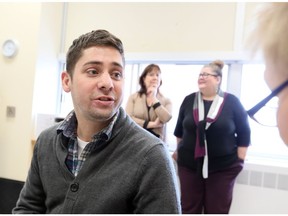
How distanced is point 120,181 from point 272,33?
2.13ft

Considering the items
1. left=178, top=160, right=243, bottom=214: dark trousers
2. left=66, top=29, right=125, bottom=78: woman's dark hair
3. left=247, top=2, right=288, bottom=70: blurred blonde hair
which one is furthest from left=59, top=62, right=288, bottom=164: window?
left=247, top=2, right=288, bottom=70: blurred blonde hair

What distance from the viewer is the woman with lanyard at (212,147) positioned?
2367mm

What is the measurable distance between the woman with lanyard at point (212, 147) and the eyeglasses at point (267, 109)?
5.54 ft

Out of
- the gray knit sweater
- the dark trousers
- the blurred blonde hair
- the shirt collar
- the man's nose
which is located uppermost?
the blurred blonde hair

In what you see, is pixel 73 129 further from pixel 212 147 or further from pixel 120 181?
pixel 212 147

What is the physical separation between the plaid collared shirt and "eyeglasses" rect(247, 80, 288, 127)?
525mm

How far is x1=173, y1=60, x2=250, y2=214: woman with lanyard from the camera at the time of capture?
2367 mm

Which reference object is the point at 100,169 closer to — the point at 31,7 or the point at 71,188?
the point at 71,188

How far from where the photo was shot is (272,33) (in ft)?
1.81

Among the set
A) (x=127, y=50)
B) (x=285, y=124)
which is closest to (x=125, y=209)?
(x=285, y=124)

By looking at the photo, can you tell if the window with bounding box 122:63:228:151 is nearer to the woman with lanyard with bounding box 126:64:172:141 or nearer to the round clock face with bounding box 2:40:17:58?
the woman with lanyard with bounding box 126:64:172:141

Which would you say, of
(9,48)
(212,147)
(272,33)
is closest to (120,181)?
(272,33)

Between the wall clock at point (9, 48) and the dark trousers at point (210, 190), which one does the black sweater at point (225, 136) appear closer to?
the dark trousers at point (210, 190)

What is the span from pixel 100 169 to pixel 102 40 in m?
0.49
